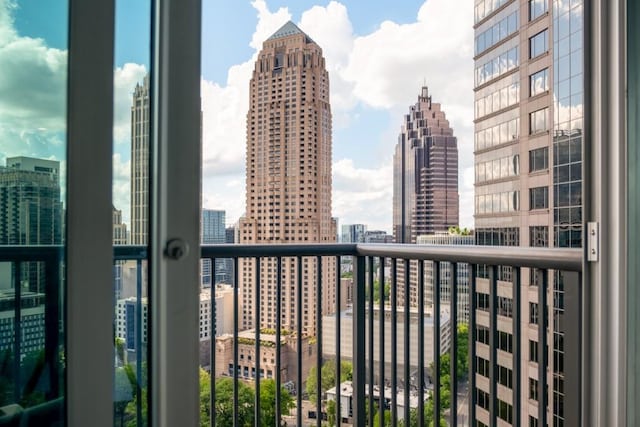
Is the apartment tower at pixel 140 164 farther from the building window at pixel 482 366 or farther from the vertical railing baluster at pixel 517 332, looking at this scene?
the building window at pixel 482 366

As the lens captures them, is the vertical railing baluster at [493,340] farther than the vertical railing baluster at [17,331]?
Yes

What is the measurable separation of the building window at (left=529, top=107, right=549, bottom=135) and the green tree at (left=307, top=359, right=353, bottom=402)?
1480mm

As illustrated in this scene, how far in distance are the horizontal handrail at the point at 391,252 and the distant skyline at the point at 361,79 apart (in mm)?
977

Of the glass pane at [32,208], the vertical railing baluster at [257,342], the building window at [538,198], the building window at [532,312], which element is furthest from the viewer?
the vertical railing baluster at [257,342]

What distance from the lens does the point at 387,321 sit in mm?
2279

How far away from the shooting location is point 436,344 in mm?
2014

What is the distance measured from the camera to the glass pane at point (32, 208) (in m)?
0.82

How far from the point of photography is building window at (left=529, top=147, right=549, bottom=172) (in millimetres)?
2142

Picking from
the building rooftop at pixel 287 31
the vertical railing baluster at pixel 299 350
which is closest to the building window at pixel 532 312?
the vertical railing baluster at pixel 299 350

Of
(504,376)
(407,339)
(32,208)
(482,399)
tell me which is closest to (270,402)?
(407,339)

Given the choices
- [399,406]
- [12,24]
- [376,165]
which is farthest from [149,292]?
[376,165]

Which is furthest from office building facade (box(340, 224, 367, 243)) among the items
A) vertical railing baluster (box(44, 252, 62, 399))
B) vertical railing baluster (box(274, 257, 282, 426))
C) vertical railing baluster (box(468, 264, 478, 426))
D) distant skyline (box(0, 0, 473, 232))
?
vertical railing baluster (box(44, 252, 62, 399))

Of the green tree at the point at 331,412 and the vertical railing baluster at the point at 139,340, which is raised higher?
the vertical railing baluster at the point at 139,340

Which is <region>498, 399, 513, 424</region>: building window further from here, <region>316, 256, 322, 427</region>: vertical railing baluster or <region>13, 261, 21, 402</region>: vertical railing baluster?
<region>13, 261, 21, 402</region>: vertical railing baluster
